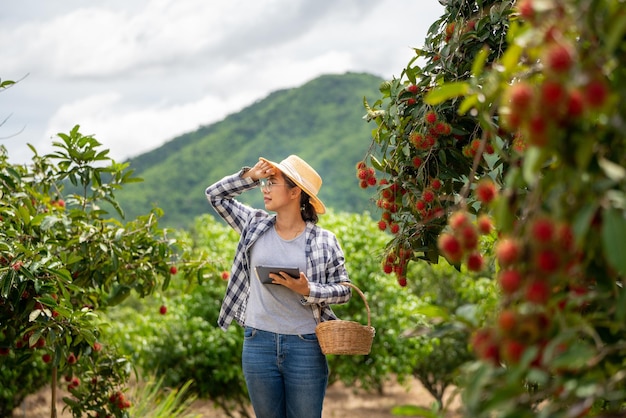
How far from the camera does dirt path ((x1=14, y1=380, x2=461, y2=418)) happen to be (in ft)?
21.7

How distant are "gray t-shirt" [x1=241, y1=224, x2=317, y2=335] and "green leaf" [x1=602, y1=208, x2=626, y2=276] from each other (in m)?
1.83

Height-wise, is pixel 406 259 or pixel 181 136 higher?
pixel 181 136

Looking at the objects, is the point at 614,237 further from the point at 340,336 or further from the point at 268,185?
the point at 268,185

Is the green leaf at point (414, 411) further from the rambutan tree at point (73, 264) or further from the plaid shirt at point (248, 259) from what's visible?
the rambutan tree at point (73, 264)

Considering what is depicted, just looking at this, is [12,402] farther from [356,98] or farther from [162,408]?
[356,98]

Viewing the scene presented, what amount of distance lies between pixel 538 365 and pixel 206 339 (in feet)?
15.6

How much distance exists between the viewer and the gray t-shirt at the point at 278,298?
276 cm

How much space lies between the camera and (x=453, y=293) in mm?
7848

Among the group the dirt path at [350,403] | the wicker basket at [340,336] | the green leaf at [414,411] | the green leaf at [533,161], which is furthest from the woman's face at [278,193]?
the dirt path at [350,403]

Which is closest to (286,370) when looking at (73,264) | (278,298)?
(278,298)

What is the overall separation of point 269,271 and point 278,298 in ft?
0.51

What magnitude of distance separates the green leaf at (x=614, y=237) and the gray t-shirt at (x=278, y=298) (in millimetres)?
A: 1825

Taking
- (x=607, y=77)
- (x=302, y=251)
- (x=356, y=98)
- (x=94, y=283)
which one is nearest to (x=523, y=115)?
(x=607, y=77)

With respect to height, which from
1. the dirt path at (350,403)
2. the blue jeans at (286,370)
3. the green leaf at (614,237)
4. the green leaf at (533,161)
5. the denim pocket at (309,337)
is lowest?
the dirt path at (350,403)
